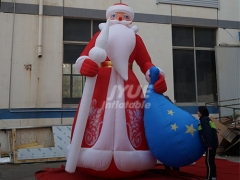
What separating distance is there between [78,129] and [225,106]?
559 centimetres

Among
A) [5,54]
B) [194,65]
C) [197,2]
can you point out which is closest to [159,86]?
[5,54]

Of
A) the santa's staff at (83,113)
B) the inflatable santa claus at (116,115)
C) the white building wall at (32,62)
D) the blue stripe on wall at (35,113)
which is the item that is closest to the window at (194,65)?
the white building wall at (32,62)

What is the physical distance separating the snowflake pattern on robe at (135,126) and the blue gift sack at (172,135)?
11 centimetres

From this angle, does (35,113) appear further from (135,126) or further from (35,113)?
(135,126)

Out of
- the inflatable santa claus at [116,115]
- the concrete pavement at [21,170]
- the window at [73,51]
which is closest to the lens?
the inflatable santa claus at [116,115]

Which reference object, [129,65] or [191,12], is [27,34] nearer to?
[129,65]

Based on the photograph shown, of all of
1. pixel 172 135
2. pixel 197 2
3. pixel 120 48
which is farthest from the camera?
pixel 197 2

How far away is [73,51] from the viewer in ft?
25.6

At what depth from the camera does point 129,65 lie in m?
3.95

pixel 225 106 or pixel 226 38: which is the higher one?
pixel 226 38

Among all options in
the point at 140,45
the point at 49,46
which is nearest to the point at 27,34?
the point at 49,46

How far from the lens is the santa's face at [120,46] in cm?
368

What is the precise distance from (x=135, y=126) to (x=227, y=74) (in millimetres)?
5871

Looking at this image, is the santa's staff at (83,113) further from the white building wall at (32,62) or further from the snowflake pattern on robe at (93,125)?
the white building wall at (32,62)
